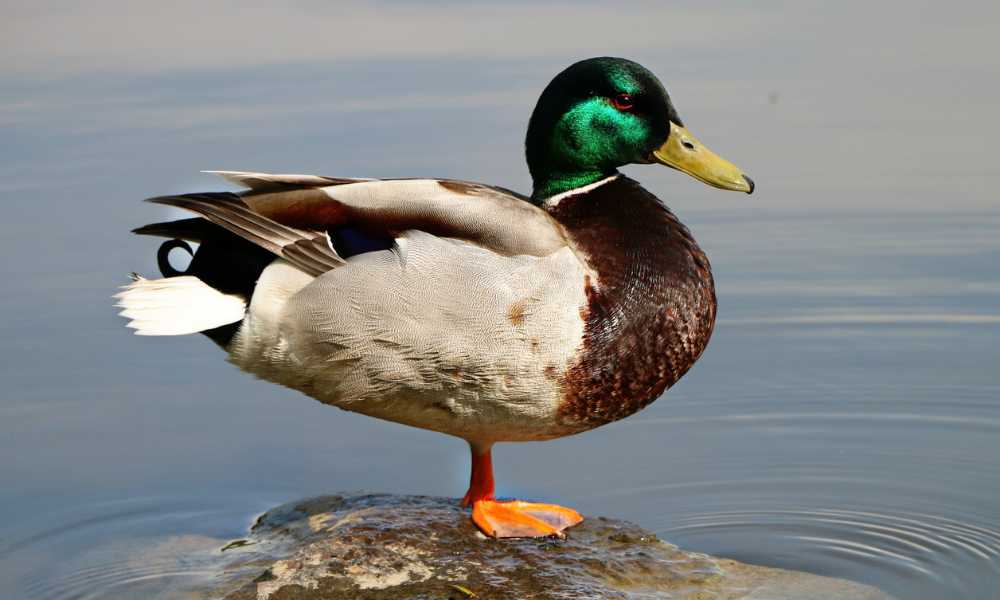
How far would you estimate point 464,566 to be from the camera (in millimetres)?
4395

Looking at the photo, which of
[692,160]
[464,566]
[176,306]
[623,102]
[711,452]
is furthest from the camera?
[711,452]

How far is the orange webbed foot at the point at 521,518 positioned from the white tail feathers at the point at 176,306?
100 cm

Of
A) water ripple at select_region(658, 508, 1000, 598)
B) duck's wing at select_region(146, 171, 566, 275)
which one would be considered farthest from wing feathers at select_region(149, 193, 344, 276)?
water ripple at select_region(658, 508, 1000, 598)

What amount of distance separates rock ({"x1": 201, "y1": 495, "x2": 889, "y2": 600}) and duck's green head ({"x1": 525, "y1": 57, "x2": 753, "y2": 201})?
46.1 inches

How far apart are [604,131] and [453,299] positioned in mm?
925

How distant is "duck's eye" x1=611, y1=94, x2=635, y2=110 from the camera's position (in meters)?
4.94

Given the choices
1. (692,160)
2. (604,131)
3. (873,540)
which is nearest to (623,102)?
(604,131)

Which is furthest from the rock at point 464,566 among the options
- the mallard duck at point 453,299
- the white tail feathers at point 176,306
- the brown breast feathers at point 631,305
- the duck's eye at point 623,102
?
the duck's eye at point 623,102

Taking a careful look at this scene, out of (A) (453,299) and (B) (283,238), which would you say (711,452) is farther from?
(B) (283,238)

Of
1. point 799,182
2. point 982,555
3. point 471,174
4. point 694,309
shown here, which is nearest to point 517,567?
point 694,309

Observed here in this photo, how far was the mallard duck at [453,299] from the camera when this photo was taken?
444 cm

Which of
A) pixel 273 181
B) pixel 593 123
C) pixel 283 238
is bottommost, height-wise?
pixel 283 238

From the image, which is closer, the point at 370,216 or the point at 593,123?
the point at 370,216

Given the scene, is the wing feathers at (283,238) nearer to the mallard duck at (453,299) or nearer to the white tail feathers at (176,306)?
the mallard duck at (453,299)
